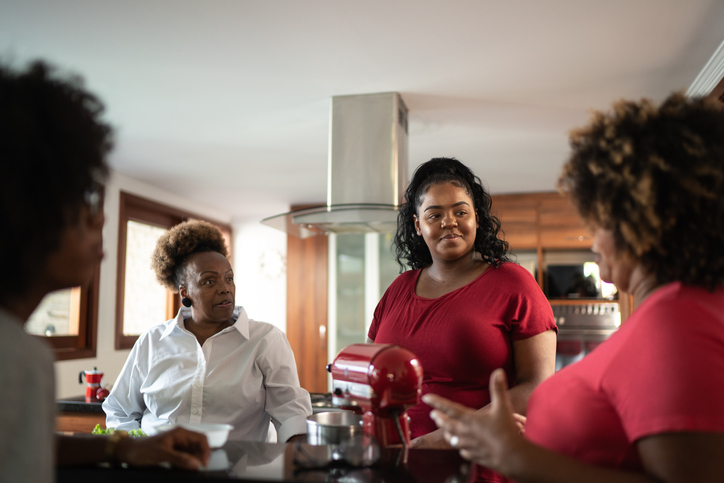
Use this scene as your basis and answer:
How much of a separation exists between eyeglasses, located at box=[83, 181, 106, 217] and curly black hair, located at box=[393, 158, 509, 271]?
1003 millimetres

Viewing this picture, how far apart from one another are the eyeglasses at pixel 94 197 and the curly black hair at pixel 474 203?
3.29 ft

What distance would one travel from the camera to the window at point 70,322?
4246mm

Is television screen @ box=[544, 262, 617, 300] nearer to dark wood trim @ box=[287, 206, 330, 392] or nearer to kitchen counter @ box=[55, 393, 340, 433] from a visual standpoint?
dark wood trim @ box=[287, 206, 330, 392]

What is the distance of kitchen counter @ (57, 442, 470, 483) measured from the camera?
873 mm

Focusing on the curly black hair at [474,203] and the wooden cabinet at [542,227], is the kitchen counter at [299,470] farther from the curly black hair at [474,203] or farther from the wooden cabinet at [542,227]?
the wooden cabinet at [542,227]

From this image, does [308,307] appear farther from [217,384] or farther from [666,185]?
[666,185]

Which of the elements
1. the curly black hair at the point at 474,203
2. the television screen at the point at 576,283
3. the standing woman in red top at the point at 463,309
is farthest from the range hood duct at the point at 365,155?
the television screen at the point at 576,283

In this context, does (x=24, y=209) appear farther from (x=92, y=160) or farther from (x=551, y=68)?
(x=551, y=68)

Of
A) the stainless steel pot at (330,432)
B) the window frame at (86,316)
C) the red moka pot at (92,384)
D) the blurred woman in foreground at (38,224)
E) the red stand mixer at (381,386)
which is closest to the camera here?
the blurred woman in foreground at (38,224)

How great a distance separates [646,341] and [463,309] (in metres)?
0.76

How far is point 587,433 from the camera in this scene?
0.78m

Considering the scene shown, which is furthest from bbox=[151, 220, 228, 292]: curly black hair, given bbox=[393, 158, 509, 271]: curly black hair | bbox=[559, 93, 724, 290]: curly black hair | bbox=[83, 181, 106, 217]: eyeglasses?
bbox=[559, 93, 724, 290]: curly black hair

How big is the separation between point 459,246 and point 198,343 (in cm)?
94

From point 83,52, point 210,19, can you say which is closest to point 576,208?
point 210,19
